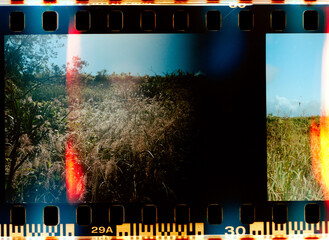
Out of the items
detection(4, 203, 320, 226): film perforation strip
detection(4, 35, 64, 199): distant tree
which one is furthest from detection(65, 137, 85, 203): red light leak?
detection(4, 35, 64, 199): distant tree

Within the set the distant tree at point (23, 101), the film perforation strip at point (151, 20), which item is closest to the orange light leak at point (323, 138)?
the film perforation strip at point (151, 20)

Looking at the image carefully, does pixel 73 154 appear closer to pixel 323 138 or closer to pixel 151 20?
pixel 151 20

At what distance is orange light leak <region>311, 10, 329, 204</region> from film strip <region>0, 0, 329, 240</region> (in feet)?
0.06

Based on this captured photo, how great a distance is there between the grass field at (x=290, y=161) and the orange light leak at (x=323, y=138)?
39 millimetres

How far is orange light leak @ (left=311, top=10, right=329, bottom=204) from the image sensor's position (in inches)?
71.6

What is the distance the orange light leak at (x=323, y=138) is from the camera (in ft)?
5.97

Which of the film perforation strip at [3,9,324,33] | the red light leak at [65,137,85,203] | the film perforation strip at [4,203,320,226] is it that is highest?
the film perforation strip at [3,9,324,33]

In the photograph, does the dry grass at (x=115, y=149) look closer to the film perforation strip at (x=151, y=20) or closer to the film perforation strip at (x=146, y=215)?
the film perforation strip at (x=146, y=215)

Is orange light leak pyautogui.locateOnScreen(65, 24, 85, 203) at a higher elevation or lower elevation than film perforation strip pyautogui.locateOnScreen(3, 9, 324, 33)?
lower

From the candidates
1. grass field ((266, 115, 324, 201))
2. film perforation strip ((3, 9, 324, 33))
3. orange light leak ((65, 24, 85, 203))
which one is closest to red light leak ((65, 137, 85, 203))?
orange light leak ((65, 24, 85, 203))

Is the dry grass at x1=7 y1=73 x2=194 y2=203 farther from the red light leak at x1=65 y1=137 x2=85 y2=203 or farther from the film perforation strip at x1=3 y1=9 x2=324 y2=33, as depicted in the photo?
the film perforation strip at x1=3 y1=9 x2=324 y2=33

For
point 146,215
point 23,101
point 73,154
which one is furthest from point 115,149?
point 23,101

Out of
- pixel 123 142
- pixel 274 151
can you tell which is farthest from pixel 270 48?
pixel 123 142

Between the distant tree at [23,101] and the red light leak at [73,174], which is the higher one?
the distant tree at [23,101]
